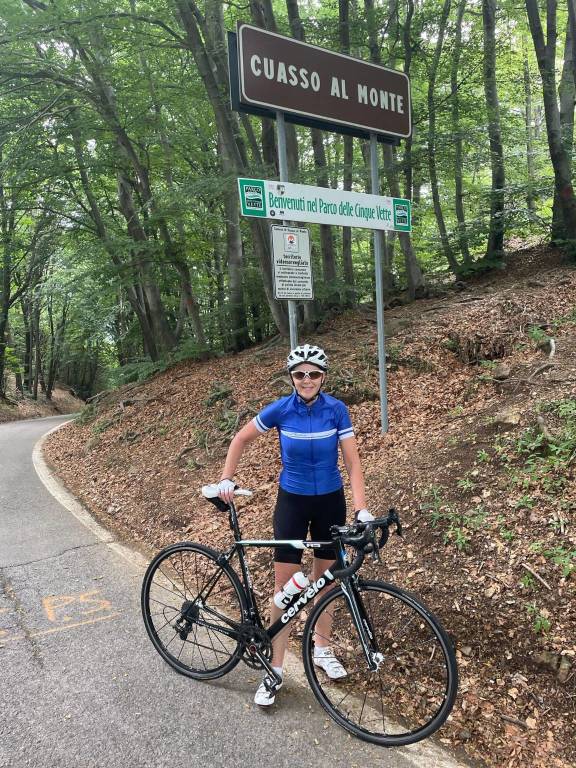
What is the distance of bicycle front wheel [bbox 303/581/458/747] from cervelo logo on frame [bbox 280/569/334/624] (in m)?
0.07

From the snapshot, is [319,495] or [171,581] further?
[171,581]

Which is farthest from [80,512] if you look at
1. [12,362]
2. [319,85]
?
[12,362]

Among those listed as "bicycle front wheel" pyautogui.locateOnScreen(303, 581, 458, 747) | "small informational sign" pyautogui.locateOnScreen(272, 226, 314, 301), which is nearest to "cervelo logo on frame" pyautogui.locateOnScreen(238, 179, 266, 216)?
"small informational sign" pyautogui.locateOnScreen(272, 226, 314, 301)

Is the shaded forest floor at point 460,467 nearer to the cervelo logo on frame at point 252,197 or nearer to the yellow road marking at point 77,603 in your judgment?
the yellow road marking at point 77,603

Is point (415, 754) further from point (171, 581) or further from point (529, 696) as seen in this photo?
point (171, 581)

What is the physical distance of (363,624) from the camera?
276 centimetres

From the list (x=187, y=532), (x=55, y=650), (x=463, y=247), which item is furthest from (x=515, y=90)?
(x=55, y=650)

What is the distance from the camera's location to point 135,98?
1188cm

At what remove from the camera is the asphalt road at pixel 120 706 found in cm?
261

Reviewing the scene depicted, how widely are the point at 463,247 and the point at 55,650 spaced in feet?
35.7

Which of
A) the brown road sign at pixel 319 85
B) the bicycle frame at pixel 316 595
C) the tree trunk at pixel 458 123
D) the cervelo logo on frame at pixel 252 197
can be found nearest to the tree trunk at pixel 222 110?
the brown road sign at pixel 319 85

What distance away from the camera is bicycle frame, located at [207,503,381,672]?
275cm

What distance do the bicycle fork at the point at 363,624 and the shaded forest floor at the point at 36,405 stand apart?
992 inches

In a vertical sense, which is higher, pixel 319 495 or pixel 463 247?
pixel 463 247
